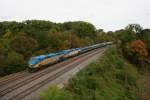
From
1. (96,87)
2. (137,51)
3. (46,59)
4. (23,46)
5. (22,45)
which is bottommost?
(96,87)

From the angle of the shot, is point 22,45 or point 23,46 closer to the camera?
point 22,45

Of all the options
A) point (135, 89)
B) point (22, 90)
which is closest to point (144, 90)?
point (135, 89)

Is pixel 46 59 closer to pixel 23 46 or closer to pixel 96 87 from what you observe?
pixel 23 46

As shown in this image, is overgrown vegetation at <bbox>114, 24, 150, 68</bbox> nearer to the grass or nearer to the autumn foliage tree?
the autumn foliage tree

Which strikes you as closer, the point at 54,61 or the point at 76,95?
the point at 76,95

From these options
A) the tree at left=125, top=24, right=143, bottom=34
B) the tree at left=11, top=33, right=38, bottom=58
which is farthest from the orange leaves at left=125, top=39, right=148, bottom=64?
the tree at left=11, top=33, right=38, bottom=58

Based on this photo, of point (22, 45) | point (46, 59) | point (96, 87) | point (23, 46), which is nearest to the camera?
point (96, 87)

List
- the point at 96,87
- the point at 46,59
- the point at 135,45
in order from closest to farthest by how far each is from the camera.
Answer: the point at 96,87 < the point at 46,59 < the point at 135,45

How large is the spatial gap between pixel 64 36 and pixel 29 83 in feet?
138

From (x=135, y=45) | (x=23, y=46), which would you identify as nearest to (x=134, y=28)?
(x=135, y=45)

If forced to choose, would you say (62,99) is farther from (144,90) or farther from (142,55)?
(142,55)

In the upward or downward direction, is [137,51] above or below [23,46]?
below

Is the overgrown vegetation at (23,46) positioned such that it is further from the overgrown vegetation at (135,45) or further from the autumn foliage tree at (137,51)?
the autumn foliage tree at (137,51)

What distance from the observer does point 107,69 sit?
43.6m
